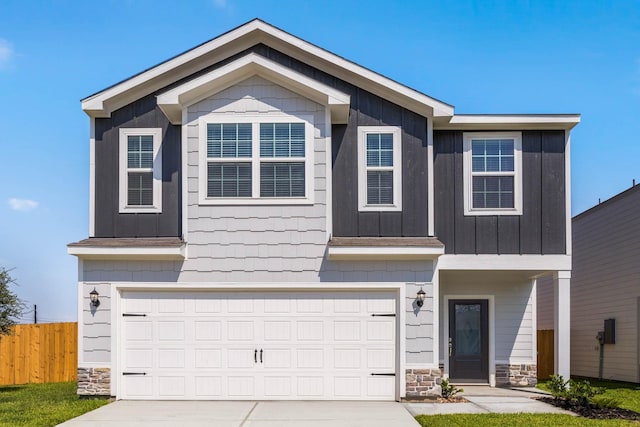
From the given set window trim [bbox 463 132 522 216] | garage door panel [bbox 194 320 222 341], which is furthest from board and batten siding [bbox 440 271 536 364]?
garage door panel [bbox 194 320 222 341]

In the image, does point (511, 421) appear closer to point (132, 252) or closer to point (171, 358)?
point (171, 358)

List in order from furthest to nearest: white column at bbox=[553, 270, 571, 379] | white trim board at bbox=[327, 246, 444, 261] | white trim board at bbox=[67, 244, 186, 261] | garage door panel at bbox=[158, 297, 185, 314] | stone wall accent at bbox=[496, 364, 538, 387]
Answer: stone wall accent at bbox=[496, 364, 538, 387]
white column at bbox=[553, 270, 571, 379]
garage door panel at bbox=[158, 297, 185, 314]
white trim board at bbox=[67, 244, 186, 261]
white trim board at bbox=[327, 246, 444, 261]

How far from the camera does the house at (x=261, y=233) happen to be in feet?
44.9

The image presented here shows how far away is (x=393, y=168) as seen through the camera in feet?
46.4

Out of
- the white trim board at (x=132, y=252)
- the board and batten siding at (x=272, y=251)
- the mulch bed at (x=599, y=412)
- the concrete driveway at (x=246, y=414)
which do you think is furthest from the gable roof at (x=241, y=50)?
the mulch bed at (x=599, y=412)

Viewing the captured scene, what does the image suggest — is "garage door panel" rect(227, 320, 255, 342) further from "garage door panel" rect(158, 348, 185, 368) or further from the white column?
the white column

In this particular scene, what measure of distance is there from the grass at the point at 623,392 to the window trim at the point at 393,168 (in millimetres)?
4650

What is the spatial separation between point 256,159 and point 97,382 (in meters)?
5.10

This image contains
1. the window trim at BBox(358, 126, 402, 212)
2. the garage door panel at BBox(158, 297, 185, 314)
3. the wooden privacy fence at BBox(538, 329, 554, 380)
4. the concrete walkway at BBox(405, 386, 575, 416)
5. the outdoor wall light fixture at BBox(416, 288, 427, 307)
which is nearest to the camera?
the concrete walkway at BBox(405, 386, 575, 416)

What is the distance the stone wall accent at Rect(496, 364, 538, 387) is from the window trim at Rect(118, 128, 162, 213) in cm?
851

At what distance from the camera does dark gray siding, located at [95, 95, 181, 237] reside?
14.1 m

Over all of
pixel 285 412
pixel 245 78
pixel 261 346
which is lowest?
pixel 285 412

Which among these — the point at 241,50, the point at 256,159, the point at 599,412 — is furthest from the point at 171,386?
the point at 599,412

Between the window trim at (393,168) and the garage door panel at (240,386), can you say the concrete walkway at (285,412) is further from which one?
the window trim at (393,168)
